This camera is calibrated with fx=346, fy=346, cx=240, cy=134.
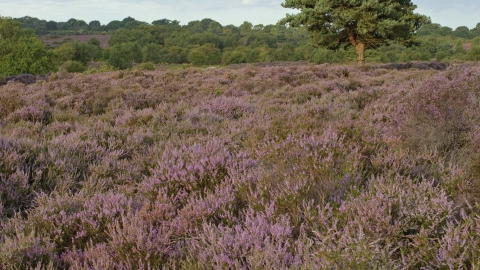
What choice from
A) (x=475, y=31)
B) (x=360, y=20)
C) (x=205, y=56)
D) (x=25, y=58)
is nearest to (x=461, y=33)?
(x=475, y=31)

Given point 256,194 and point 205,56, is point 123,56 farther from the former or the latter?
point 256,194

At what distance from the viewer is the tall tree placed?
20283mm

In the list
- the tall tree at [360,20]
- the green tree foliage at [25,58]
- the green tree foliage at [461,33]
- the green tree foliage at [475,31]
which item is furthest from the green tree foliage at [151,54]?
the green tree foliage at [475,31]

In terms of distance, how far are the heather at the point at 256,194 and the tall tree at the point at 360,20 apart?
15.8m

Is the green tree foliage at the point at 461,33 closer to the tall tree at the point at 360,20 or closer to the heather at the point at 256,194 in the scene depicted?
the tall tree at the point at 360,20

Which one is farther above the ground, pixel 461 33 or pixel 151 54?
pixel 461 33

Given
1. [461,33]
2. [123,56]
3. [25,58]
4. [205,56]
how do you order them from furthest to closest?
[461,33] < [205,56] < [123,56] < [25,58]

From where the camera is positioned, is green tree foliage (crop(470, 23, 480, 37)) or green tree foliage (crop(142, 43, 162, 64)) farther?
green tree foliage (crop(470, 23, 480, 37))

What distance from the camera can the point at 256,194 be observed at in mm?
2811

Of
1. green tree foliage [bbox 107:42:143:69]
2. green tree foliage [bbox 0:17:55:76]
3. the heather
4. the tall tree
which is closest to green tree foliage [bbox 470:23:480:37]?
green tree foliage [bbox 107:42:143:69]

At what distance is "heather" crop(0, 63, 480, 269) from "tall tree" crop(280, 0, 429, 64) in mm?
15820

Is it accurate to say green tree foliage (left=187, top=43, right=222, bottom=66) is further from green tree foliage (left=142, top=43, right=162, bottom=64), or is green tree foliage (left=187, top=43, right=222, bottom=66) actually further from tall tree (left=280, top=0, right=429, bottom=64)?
tall tree (left=280, top=0, right=429, bottom=64)

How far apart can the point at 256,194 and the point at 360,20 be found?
20.6 meters

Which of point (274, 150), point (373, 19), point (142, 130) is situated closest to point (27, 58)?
point (373, 19)
